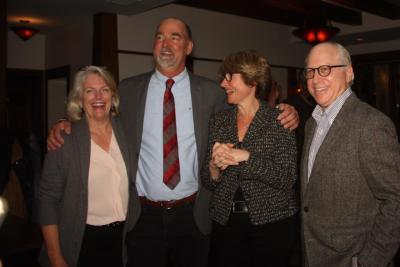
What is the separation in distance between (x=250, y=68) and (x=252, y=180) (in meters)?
0.58

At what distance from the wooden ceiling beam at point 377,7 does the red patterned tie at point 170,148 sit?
14.8 feet

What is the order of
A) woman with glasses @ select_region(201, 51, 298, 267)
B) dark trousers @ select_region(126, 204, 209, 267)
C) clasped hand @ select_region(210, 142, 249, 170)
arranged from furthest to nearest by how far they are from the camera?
1. dark trousers @ select_region(126, 204, 209, 267)
2. woman with glasses @ select_region(201, 51, 298, 267)
3. clasped hand @ select_region(210, 142, 249, 170)

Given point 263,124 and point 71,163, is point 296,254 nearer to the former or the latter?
point 263,124

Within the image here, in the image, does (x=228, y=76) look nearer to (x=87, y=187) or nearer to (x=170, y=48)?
(x=170, y=48)

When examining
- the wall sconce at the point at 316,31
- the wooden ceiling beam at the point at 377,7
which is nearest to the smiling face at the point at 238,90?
the wall sconce at the point at 316,31

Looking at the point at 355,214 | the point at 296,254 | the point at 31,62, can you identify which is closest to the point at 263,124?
the point at 355,214

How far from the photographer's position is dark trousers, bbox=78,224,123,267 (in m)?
2.13

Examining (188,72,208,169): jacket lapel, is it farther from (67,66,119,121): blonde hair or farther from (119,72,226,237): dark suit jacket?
(67,66,119,121): blonde hair

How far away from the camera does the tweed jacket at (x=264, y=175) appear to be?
1922 millimetres

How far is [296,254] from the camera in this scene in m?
3.48

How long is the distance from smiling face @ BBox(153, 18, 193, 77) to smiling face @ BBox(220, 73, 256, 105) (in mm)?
453

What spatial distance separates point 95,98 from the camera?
86.0 inches

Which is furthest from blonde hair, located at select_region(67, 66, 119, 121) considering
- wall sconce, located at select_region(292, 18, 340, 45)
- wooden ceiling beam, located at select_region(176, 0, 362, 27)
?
wooden ceiling beam, located at select_region(176, 0, 362, 27)

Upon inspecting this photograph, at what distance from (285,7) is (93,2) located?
3.15 m
